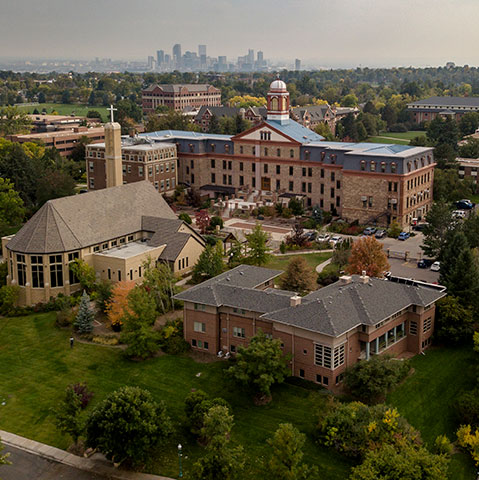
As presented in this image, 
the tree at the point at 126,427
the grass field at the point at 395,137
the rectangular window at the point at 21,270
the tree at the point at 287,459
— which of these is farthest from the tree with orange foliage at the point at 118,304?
the grass field at the point at 395,137

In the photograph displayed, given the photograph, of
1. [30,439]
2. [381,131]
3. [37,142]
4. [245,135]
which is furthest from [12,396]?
[381,131]

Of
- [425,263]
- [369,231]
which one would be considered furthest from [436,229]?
[369,231]

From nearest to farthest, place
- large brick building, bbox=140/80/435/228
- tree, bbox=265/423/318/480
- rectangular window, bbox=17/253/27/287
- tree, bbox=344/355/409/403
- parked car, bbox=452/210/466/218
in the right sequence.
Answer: tree, bbox=265/423/318/480
tree, bbox=344/355/409/403
rectangular window, bbox=17/253/27/287
large brick building, bbox=140/80/435/228
parked car, bbox=452/210/466/218

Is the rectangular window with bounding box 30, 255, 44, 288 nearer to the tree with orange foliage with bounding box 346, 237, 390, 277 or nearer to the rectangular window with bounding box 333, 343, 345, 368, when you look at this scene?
the tree with orange foliage with bounding box 346, 237, 390, 277

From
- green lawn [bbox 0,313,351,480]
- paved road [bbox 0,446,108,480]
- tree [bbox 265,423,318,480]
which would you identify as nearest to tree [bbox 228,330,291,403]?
green lawn [bbox 0,313,351,480]

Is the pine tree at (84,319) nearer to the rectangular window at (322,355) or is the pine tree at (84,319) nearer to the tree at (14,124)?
the rectangular window at (322,355)

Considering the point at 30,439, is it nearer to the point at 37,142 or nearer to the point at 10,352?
the point at 10,352
